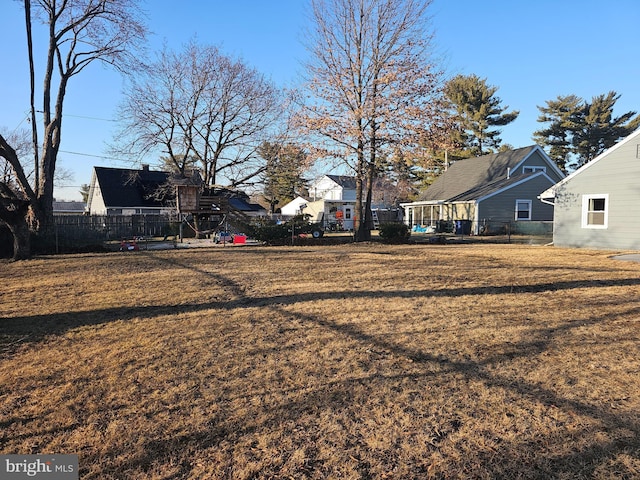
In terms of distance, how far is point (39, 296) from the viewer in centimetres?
702

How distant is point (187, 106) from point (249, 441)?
23475 mm

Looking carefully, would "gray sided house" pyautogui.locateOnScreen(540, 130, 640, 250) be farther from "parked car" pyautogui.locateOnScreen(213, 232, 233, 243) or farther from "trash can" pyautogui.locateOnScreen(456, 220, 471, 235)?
"parked car" pyautogui.locateOnScreen(213, 232, 233, 243)

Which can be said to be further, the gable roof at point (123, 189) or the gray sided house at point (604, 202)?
the gable roof at point (123, 189)

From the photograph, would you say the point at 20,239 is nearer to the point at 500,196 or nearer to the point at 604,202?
the point at 604,202

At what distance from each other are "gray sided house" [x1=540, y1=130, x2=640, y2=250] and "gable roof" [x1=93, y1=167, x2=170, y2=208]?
98.0 feet

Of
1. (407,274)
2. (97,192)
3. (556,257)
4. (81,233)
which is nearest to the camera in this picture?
(407,274)

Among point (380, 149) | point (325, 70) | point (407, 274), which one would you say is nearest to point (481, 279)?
point (407, 274)

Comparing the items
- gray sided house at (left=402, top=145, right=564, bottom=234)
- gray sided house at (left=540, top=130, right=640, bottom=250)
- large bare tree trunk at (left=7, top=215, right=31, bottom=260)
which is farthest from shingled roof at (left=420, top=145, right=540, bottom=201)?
large bare tree trunk at (left=7, top=215, right=31, bottom=260)

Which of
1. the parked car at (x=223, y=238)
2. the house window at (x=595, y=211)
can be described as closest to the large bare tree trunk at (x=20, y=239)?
the parked car at (x=223, y=238)

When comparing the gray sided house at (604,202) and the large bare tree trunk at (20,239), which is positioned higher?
the gray sided house at (604,202)

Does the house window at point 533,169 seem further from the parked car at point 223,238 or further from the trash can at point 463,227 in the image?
the parked car at point 223,238

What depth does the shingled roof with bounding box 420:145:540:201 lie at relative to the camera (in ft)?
86.2

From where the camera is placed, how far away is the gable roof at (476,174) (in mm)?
26297

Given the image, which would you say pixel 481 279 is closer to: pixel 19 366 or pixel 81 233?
pixel 19 366
